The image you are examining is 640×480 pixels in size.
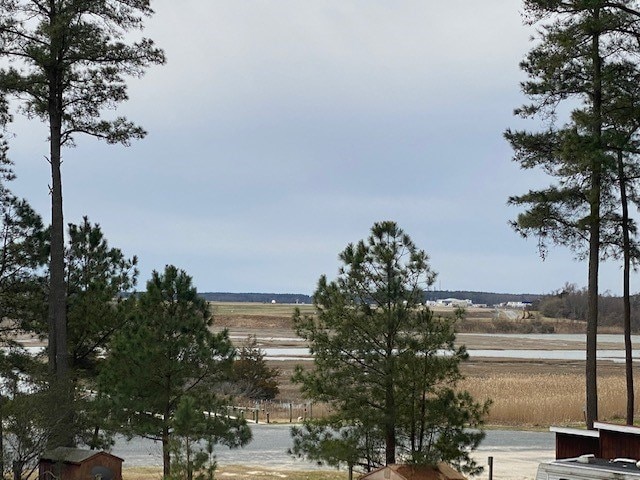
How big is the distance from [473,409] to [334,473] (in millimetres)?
9693

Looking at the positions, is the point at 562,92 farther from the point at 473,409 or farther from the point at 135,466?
the point at 135,466

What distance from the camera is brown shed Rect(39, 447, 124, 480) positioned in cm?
2155

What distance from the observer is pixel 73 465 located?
21.6 metres

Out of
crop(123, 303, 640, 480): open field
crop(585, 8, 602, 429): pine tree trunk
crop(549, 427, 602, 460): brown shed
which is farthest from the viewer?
crop(123, 303, 640, 480): open field

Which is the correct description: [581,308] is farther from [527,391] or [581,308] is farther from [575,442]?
[575,442]

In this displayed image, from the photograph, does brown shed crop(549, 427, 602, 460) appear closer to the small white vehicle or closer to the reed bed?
the small white vehicle

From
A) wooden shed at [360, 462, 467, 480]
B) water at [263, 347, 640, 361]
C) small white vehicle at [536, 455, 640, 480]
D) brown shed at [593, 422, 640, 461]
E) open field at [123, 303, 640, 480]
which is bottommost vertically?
open field at [123, 303, 640, 480]

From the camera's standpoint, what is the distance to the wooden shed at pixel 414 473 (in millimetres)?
20484

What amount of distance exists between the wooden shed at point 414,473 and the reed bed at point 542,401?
23.5 metres

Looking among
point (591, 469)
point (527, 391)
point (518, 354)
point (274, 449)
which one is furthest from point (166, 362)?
point (518, 354)

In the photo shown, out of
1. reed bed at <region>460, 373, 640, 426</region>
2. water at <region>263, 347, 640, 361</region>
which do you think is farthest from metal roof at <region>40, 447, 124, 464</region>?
water at <region>263, 347, 640, 361</region>

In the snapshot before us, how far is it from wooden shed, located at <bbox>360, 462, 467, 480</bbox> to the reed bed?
23.5m

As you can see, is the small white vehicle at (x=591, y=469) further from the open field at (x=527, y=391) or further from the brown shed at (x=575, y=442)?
the open field at (x=527, y=391)

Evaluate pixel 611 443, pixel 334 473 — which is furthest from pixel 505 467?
pixel 611 443
